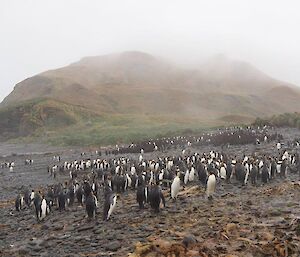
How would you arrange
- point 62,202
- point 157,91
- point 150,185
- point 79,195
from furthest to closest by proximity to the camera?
point 157,91, point 79,195, point 62,202, point 150,185

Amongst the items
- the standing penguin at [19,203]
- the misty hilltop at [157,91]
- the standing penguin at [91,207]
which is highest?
the misty hilltop at [157,91]

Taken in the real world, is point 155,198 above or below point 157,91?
below

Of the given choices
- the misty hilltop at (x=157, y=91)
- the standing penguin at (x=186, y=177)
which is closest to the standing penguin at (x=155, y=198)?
the standing penguin at (x=186, y=177)

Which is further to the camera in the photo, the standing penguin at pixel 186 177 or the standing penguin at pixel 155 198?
the standing penguin at pixel 186 177

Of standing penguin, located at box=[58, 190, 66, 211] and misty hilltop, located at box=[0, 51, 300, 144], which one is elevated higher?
misty hilltop, located at box=[0, 51, 300, 144]

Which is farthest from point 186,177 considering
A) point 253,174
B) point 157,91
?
point 157,91

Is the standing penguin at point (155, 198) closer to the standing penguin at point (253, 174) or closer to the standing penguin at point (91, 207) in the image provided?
the standing penguin at point (91, 207)

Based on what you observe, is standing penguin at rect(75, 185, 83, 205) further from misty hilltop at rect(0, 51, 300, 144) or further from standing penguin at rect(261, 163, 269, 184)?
misty hilltop at rect(0, 51, 300, 144)

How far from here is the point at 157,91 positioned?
104 meters

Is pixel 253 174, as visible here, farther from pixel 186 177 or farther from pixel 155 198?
pixel 155 198

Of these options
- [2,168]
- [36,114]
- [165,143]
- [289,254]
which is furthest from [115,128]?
[289,254]

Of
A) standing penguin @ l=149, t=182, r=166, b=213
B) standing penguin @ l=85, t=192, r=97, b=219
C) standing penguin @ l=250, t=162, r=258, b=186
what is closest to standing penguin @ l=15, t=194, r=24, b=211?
standing penguin @ l=85, t=192, r=97, b=219

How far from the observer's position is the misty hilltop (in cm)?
8869

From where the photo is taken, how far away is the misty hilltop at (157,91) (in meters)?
88.7
